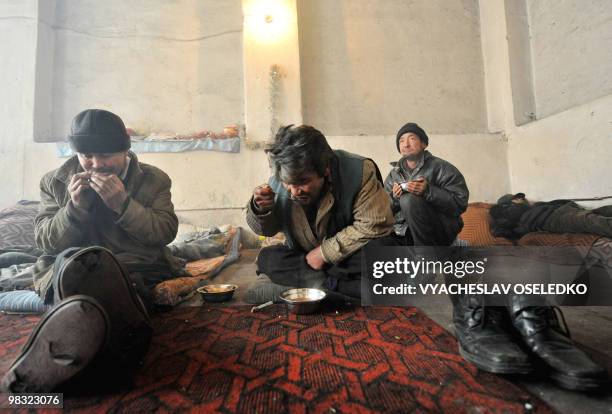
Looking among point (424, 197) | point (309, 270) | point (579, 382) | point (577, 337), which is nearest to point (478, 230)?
point (424, 197)

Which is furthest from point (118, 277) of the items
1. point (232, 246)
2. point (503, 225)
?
point (503, 225)

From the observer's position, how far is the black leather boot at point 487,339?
2.77 feet

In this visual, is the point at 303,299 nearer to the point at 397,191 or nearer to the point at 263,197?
the point at 263,197

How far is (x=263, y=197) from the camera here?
A: 58.9 inches

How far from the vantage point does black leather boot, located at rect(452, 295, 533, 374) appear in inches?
33.3

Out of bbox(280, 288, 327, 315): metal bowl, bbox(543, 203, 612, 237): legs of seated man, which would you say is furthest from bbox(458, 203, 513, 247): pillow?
bbox(280, 288, 327, 315): metal bowl

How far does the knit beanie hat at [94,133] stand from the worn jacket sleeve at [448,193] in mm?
1901

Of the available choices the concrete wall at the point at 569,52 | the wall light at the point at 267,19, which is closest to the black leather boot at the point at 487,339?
the concrete wall at the point at 569,52

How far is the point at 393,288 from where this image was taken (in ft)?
5.44

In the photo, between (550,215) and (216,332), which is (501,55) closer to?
(550,215)

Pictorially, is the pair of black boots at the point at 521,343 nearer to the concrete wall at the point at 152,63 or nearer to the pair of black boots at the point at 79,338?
the pair of black boots at the point at 79,338

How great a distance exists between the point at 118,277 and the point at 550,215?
11.7 ft

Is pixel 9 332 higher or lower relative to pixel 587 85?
lower

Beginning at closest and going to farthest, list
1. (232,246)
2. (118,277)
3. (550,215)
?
(118,277) < (550,215) < (232,246)
